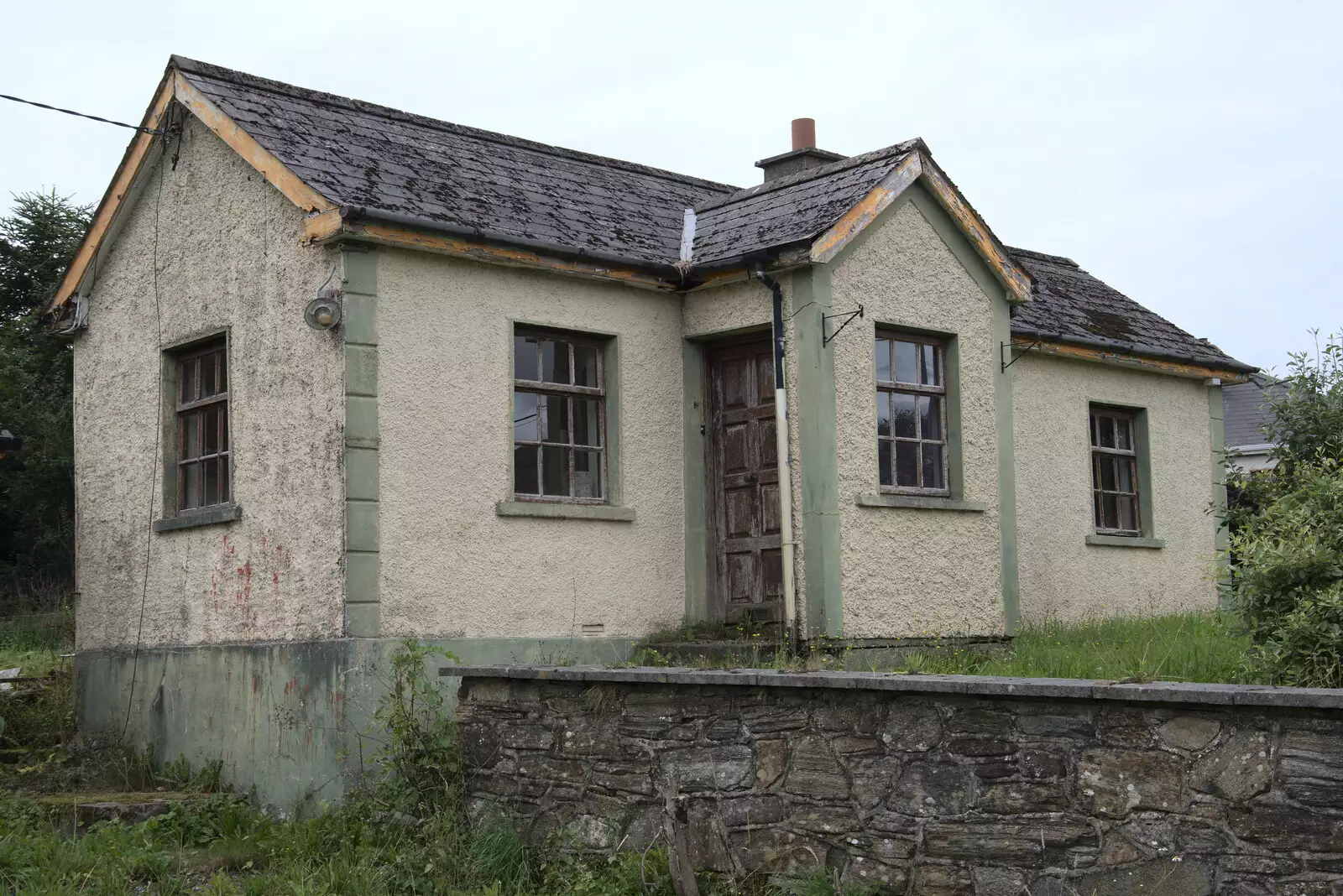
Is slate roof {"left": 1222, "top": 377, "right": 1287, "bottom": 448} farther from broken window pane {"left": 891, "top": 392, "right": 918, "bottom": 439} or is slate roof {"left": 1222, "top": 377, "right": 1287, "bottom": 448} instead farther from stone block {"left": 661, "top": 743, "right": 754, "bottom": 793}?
stone block {"left": 661, "top": 743, "right": 754, "bottom": 793}

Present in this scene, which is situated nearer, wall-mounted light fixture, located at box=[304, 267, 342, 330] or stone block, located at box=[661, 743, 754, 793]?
stone block, located at box=[661, 743, 754, 793]

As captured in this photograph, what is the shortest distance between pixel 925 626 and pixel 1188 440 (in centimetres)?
565

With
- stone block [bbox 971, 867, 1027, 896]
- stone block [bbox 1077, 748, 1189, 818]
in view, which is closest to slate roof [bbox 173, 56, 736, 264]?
stone block [bbox 971, 867, 1027, 896]

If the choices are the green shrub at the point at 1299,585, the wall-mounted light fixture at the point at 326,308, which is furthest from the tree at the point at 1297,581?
the wall-mounted light fixture at the point at 326,308

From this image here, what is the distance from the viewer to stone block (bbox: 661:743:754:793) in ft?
24.2

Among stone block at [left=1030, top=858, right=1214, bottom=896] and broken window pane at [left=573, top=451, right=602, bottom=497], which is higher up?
broken window pane at [left=573, top=451, right=602, bottom=497]

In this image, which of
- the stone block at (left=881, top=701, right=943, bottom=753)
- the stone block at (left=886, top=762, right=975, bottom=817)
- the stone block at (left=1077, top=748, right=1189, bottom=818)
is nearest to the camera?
the stone block at (left=1077, top=748, right=1189, bottom=818)

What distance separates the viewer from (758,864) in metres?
7.19

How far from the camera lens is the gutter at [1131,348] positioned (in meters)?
13.5

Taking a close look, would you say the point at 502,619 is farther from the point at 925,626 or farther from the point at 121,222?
the point at 121,222

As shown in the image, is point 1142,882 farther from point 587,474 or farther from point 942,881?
point 587,474

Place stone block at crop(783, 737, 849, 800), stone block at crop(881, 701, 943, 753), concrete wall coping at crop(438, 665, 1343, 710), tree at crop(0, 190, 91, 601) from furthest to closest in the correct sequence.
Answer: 1. tree at crop(0, 190, 91, 601)
2. stone block at crop(783, 737, 849, 800)
3. stone block at crop(881, 701, 943, 753)
4. concrete wall coping at crop(438, 665, 1343, 710)

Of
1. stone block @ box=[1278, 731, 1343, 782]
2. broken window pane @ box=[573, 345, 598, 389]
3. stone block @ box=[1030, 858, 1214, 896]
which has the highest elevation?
broken window pane @ box=[573, 345, 598, 389]

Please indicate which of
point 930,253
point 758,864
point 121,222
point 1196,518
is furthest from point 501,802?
point 1196,518
